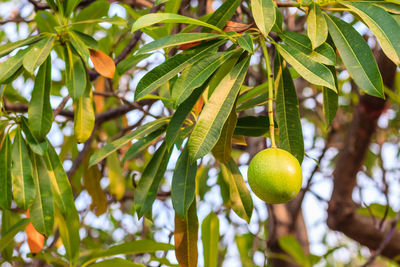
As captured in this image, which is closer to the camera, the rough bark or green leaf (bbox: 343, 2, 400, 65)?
green leaf (bbox: 343, 2, 400, 65)

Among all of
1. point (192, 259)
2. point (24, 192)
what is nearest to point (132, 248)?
point (192, 259)

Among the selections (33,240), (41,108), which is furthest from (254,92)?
(33,240)

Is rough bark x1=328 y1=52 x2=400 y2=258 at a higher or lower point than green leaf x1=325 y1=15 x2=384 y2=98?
lower

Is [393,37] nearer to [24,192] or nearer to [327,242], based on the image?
[24,192]

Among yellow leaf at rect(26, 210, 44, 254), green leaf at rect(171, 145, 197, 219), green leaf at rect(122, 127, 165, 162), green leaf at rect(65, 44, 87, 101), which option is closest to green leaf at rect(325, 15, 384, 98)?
green leaf at rect(171, 145, 197, 219)

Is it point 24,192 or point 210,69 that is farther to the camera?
point 24,192

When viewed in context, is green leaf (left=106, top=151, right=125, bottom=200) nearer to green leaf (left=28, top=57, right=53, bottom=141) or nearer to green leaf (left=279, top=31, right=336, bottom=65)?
green leaf (left=28, top=57, right=53, bottom=141)

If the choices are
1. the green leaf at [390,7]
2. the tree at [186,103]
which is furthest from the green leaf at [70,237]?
the green leaf at [390,7]

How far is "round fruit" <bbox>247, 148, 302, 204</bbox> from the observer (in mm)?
827

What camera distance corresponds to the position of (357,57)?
0.92 m

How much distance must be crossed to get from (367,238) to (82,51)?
65.6 inches

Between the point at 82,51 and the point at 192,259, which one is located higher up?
the point at 82,51

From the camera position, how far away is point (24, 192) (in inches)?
46.5

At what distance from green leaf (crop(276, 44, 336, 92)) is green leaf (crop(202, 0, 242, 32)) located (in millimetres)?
176
